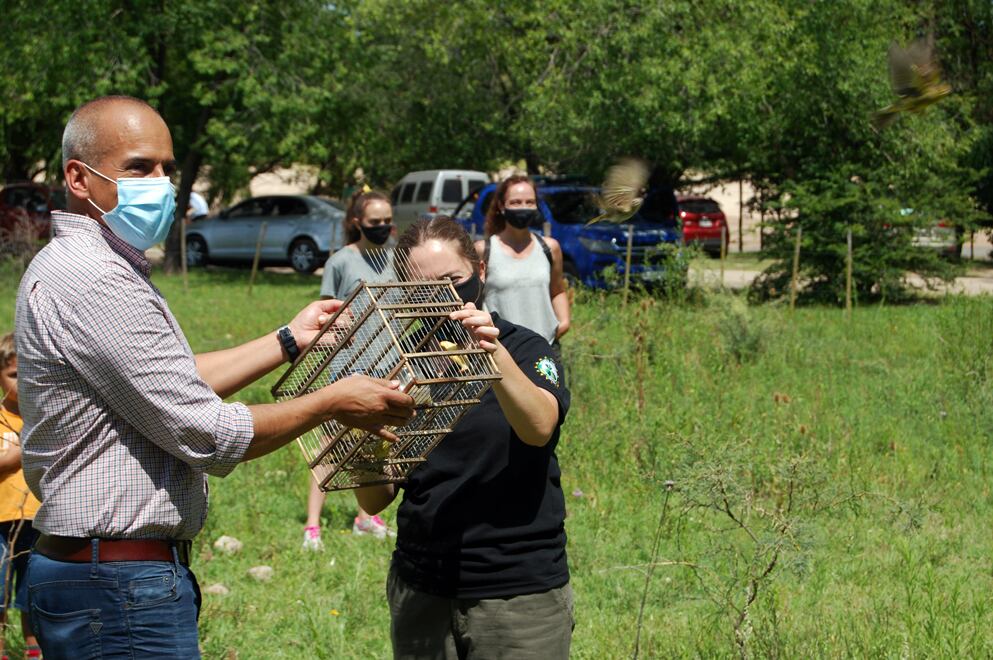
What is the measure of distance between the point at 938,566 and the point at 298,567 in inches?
123

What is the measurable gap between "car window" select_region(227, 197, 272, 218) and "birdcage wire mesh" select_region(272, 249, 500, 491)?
22607mm

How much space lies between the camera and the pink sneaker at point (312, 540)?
6012mm

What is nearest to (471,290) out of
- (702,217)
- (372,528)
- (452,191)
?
(372,528)

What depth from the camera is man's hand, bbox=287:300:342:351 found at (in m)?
3.24

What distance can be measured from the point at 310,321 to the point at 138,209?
782mm

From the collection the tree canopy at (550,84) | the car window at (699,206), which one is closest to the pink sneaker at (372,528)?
the tree canopy at (550,84)

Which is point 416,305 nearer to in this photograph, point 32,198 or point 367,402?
point 367,402

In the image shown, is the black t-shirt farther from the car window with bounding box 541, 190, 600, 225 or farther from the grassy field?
the car window with bounding box 541, 190, 600, 225

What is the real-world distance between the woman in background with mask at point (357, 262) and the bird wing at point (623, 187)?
1180 millimetres

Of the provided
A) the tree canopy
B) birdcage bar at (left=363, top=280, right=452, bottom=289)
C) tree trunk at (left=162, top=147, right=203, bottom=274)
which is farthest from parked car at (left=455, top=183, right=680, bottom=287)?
birdcage bar at (left=363, top=280, right=452, bottom=289)

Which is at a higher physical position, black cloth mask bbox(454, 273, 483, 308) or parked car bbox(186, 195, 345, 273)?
black cloth mask bbox(454, 273, 483, 308)

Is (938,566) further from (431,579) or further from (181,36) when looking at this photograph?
(181,36)

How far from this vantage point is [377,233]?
6.15m

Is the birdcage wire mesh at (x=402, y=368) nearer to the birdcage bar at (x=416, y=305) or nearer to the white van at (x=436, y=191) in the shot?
the birdcage bar at (x=416, y=305)
